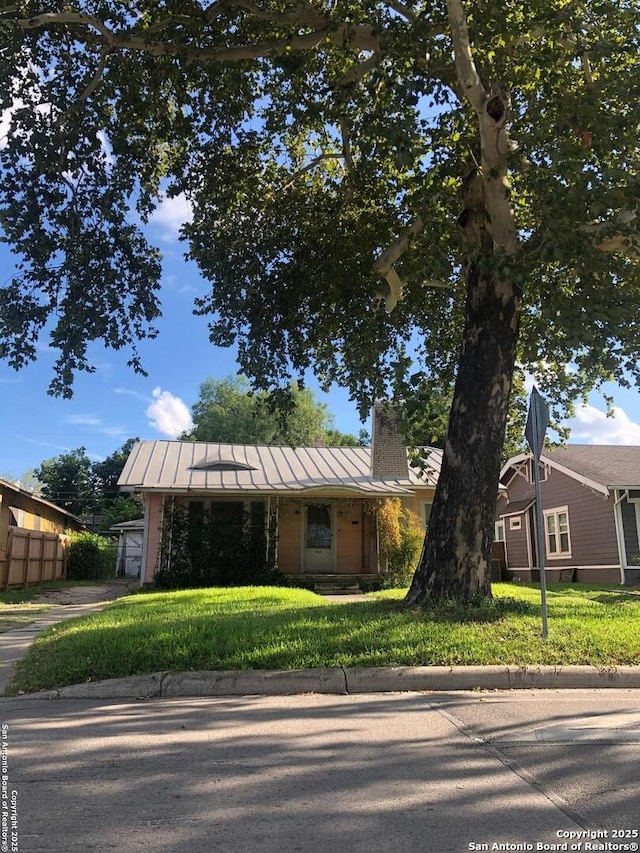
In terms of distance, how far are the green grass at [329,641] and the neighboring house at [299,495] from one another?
948 centimetres

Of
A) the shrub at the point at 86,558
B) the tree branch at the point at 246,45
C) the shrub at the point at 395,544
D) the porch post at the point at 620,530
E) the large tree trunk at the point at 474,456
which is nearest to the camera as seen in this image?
the large tree trunk at the point at 474,456

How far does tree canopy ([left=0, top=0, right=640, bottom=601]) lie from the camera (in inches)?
315

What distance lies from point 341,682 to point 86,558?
25.7 m

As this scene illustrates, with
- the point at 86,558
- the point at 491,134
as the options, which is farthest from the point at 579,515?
the point at 86,558

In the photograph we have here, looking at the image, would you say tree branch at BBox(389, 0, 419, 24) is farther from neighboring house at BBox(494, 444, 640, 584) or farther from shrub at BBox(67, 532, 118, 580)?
shrub at BBox(67, 532, 118, 580)

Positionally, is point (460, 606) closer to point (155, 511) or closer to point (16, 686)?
point (16, 686)

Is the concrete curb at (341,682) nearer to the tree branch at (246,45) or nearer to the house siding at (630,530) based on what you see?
the tree branch at (246,45)

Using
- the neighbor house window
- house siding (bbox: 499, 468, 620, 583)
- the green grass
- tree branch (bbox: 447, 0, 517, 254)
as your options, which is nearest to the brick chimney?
house siding (bbox: 499, 468, 620, 583)

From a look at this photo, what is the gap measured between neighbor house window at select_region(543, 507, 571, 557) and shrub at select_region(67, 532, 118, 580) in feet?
62.5

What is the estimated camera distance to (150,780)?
12.0ft

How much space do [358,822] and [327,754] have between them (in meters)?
1.04

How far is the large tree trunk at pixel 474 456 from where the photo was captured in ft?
27.7

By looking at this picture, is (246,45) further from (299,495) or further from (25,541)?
(25,541)

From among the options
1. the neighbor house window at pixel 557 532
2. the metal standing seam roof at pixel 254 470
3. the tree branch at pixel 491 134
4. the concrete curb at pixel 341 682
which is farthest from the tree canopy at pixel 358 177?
the neighbor house window at pixel 557 532
